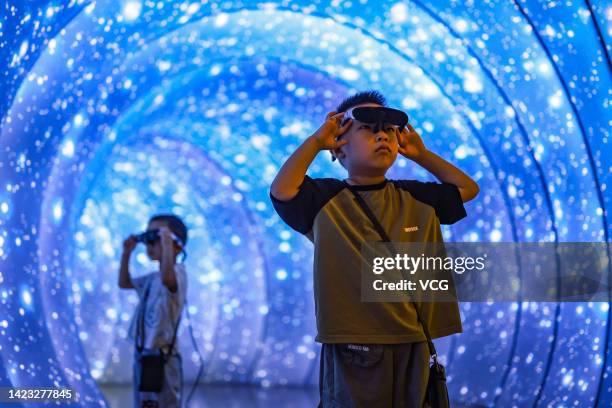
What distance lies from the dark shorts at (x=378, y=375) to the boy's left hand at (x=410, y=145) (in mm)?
827

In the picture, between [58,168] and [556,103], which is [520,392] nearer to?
[556,103]

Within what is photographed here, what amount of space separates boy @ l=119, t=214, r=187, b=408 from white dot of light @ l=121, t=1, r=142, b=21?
1516 mm

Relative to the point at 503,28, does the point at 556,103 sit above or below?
below

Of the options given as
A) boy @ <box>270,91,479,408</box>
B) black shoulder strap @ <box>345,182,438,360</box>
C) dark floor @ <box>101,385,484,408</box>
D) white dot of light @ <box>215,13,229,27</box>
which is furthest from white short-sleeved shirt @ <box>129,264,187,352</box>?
black shoulder strap @ <box>345,182,438,360</box>

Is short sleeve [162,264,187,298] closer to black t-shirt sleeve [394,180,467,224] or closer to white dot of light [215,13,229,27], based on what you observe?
white dot of light [215,13,229,27]

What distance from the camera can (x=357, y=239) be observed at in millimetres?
3650

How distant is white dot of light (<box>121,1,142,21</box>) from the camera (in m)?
5.60

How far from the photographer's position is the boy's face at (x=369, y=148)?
379 cm

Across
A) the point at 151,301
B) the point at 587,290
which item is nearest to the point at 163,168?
the point at 151,301

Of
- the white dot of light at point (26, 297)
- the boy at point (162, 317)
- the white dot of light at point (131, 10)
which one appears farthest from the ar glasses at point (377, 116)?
the boy at point (162, 317)

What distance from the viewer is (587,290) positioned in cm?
540

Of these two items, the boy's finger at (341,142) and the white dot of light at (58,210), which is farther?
the white dot of light at (58,210)

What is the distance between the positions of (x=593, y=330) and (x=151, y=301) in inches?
112

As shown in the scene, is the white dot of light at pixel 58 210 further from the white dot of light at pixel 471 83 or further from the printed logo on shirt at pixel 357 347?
the printed logo on shirt at pixel 357 347
